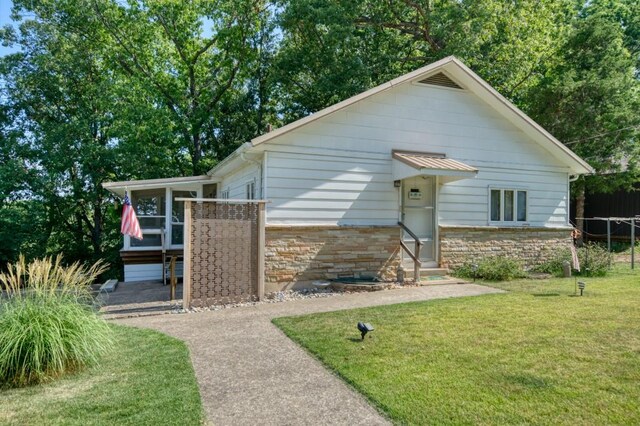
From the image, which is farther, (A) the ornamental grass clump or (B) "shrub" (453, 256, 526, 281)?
(B) "shrub" (453, 256, 526, 281)

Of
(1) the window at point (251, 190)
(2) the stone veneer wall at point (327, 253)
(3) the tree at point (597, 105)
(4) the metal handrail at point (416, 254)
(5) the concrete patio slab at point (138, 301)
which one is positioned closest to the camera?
(5) the concrete patio slab at point (138, 301)

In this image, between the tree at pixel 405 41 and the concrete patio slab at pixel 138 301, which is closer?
the concrete patio slab at pixel 138 301

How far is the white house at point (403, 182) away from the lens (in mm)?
9328

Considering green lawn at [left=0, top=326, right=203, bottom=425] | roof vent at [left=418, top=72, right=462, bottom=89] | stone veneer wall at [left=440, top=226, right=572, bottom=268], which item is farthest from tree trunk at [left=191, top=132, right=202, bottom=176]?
green lawn at [left=0, top=326, right=203, bottom=425]

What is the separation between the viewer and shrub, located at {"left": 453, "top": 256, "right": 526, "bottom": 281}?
10461mm

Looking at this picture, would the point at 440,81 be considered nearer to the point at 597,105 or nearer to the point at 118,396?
the point at 597,105

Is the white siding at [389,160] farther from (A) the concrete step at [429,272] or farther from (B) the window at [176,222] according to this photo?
(B) the window at [176,222]

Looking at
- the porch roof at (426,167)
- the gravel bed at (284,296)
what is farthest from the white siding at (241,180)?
the porch roof at (426,167)

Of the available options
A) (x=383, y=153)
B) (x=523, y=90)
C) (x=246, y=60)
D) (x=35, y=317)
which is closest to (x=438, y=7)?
(x=523, y=90)

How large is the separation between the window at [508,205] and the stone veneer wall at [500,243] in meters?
0.40

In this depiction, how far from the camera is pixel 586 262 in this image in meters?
11.2

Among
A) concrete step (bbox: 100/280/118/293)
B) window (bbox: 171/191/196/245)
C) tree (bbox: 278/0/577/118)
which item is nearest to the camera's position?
concrete step (bbox: 100/280/118/293)

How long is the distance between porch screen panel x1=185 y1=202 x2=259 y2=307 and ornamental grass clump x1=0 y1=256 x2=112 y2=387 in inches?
104

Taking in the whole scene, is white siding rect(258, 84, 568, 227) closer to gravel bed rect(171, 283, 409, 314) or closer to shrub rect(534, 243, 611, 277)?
shrub rect(534, 243, 611, 277)
